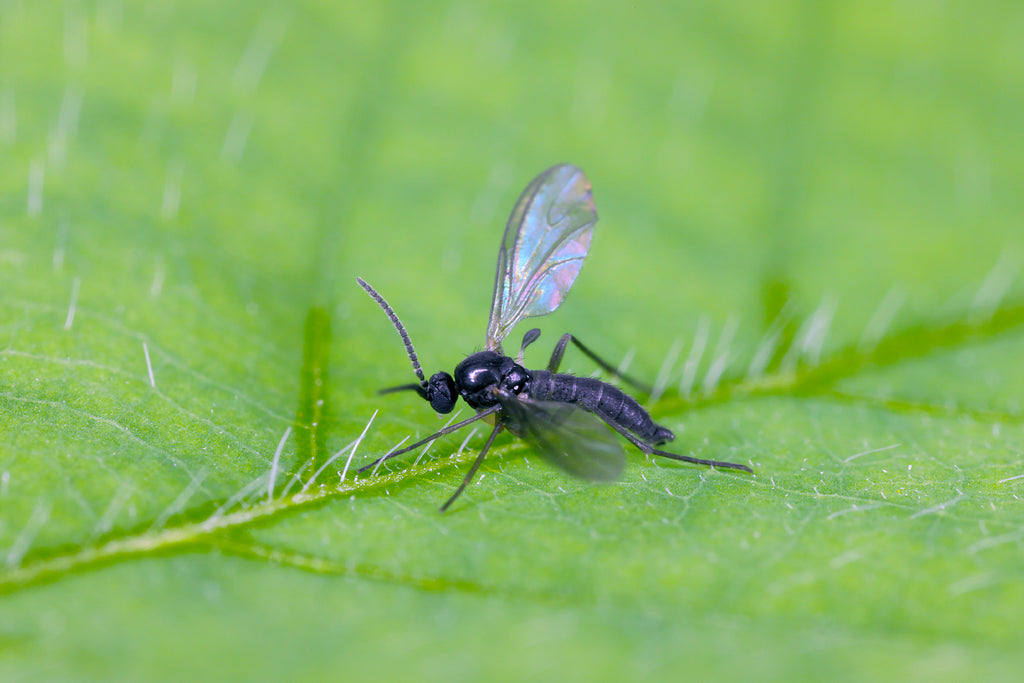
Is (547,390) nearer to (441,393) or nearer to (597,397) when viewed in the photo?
(597,397)

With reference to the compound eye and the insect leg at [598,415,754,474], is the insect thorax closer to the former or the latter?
the compound eye

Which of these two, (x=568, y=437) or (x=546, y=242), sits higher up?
(x=546, y=242)

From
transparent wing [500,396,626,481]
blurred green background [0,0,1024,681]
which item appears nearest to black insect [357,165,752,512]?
transparent wing [500,396,626,481]

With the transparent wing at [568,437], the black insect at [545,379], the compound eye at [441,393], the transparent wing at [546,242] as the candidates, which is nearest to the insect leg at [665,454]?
the black insect at [545,379]

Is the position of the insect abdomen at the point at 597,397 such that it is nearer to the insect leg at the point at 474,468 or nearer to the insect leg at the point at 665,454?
the insect leg at the point at 665,454

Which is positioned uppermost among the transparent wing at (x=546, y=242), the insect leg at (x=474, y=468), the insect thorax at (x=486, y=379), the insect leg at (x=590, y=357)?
the transparent wing at (x=546, y=242)

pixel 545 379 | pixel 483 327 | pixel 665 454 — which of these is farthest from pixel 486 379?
pixel 665 454
